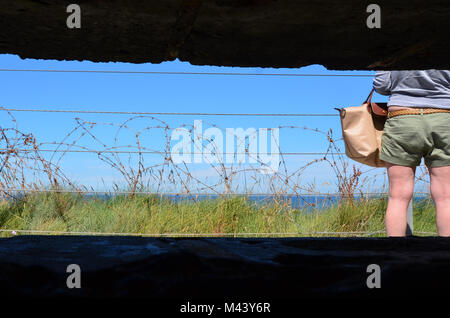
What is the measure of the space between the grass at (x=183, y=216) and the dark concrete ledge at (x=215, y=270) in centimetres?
224

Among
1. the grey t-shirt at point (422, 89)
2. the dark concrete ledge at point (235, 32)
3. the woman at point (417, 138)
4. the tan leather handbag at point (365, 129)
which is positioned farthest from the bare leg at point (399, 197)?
the dark concrete ledge at point (235, 32)

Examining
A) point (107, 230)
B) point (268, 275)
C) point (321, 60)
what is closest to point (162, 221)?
point (107, 230)

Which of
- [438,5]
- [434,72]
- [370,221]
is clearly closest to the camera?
[438,5]

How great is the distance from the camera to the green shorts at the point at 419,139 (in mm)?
2271

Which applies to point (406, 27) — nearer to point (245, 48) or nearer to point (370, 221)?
point (245, 48)

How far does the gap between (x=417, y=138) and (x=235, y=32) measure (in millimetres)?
1498

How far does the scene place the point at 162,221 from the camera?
3432 mm

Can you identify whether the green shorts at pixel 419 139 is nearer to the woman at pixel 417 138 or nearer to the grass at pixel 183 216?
the woman at pixel 417 138

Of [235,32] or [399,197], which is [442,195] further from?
[235,32]

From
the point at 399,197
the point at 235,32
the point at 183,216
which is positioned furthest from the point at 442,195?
the point at 183,216

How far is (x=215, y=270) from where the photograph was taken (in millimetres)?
960

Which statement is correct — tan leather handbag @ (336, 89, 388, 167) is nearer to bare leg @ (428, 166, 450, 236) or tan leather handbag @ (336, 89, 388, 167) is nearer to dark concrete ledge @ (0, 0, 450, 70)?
bare leg @ (428, 166, 450, 236)

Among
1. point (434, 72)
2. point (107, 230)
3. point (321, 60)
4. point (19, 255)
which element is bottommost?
point (107, 230)

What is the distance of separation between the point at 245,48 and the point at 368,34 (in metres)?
0.32
